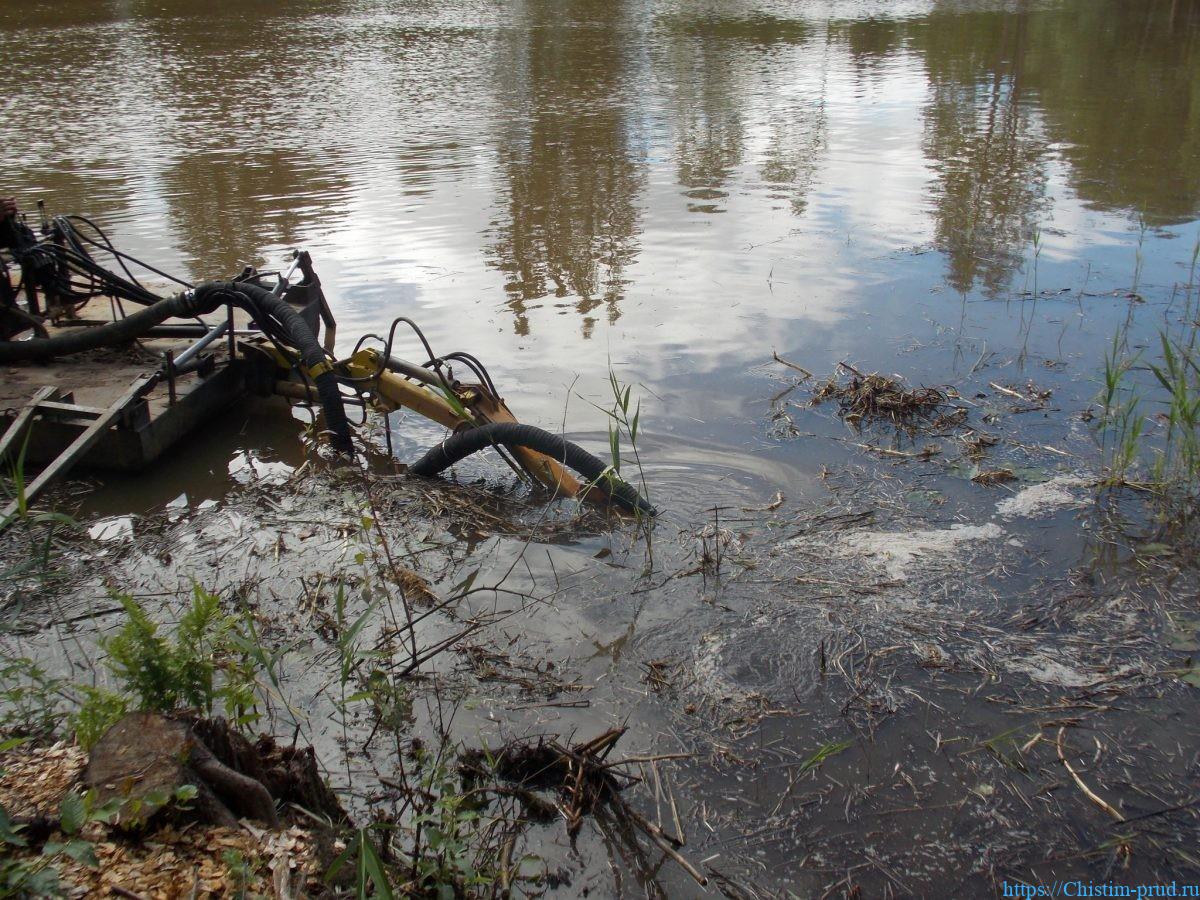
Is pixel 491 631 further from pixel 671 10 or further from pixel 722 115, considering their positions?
pixel 671 10

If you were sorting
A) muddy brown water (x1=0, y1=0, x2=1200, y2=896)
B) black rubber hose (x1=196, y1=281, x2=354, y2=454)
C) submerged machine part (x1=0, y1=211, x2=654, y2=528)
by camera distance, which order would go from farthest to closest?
black rubber hose (x1=196, y1=281, x2=354, y2=454) → submerged machine part (x1=0, y1=211, x2=654, y2=528) → muddy brown water (x1=0, y1=0, x2=1200, y2=896)

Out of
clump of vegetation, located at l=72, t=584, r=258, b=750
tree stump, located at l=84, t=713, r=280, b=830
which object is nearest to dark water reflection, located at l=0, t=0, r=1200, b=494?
clump of vegetation, located at l=72, t=584, r=258, b=750

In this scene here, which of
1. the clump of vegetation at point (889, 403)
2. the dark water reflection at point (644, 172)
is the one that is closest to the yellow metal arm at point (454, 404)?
the dark water reflection at point (644, 172)

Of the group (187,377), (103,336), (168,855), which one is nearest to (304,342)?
(187,377)

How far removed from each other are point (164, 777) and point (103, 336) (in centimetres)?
377

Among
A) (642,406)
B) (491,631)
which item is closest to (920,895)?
(491,631)

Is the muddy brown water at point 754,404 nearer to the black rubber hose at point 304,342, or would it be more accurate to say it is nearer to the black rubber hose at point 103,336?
the black rubber hose at point 304,342

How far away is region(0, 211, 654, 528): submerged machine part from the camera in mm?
4473

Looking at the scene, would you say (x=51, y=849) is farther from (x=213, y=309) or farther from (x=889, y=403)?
(x=889, y=403)

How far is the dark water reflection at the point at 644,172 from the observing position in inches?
263

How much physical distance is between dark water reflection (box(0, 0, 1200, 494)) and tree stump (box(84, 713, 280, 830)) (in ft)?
11.2

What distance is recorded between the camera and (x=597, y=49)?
60.9 feet

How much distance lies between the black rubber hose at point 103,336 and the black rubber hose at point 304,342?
0.39 ft

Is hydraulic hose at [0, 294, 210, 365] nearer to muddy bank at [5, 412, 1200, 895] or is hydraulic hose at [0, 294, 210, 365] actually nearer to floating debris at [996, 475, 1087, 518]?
muddy bank at [5, 412, 1200, 895]
